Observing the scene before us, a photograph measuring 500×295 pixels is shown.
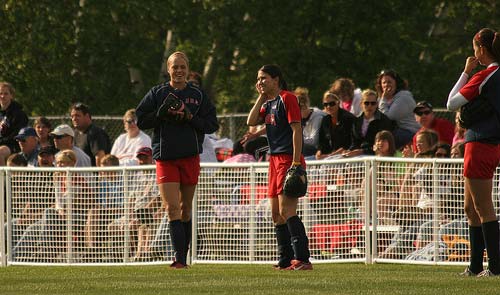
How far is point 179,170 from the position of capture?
577 inches

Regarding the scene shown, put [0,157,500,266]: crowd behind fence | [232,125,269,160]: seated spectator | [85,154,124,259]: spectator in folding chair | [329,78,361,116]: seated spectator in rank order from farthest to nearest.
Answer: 1. [329,78,361,116]: seated spectator
2. [232,125,269,160]: seated spectator
3. [85,154,124,259]: spectator in folding chair
4. [0,157,500,266]: crowd behind fence

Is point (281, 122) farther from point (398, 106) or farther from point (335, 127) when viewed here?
point (398, 106)

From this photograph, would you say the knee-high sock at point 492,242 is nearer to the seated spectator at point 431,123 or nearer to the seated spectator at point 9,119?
the seated spectator at point 431,123

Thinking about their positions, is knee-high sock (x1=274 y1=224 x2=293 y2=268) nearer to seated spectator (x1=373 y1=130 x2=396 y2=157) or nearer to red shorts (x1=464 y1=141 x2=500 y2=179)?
red shorts (x1=464 y1=141 x2=500 y2=179)

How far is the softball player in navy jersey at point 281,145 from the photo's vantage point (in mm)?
14180

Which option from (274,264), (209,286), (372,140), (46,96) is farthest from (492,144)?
(46,96)

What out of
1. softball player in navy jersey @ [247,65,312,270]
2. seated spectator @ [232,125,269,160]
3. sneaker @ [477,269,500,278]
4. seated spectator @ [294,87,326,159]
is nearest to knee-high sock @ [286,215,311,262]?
softball player in navy jersey @ [247,65,312,270]

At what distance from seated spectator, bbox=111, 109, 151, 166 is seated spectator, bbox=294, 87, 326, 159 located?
101 inches

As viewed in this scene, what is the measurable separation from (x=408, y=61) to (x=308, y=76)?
6.75 ft

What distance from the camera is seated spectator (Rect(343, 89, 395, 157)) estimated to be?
18.2 metres

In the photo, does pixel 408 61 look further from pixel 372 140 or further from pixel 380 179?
pixel 380 179

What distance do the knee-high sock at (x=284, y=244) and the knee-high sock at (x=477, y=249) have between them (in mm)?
2079

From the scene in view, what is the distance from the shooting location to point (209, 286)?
12.5m

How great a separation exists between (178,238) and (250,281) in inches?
68.6
